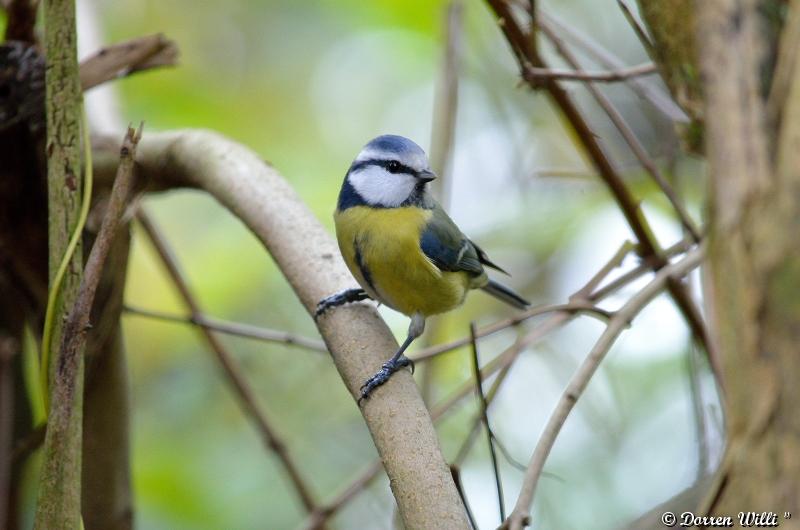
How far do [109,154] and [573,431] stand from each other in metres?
1.69

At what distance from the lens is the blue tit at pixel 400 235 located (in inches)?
75.5

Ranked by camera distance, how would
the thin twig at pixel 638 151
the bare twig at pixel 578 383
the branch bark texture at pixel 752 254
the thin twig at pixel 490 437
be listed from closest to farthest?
the branch bark texture at pixel 752 254 → the bare twig at pixel 578 383 → the thin twig at pixel 490 437 → the thin twig at pixel 638 151

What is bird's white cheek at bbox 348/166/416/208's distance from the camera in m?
2.01

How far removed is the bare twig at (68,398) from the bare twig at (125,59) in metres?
0.73

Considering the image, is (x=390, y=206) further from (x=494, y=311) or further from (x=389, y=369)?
(x=494, y=311)

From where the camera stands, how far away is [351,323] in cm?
148

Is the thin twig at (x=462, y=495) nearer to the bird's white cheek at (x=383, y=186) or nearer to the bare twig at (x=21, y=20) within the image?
the bird's white cheek at (x=383, y=186)

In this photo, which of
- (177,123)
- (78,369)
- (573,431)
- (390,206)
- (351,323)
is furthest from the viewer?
(177,123)

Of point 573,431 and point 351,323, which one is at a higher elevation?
point 573,431

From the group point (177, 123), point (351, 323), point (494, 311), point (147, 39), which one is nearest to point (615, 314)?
point (351, 323)

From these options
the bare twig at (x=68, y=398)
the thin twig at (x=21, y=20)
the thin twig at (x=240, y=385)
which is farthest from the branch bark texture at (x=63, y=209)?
the thin twig at (x=240, y=385)

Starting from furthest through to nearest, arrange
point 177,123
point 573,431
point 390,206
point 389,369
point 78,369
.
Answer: point 177,123, point 573,431, point 390,206, point 389,369, point 78,369

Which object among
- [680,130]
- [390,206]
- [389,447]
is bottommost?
[389,447]

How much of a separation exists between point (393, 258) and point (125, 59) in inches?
28.1
